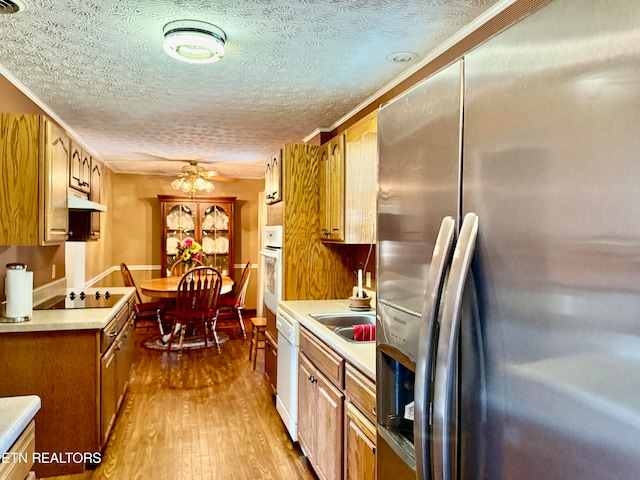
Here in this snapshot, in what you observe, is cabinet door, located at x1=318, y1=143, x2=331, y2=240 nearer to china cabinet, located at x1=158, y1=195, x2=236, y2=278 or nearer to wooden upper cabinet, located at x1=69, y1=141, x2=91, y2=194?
wooden upper cabinet, located at x1=69, y1=141, x2=91, y2=194

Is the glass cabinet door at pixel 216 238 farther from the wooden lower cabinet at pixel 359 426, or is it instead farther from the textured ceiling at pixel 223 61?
the wooden lower cabinet at pixel 359 426

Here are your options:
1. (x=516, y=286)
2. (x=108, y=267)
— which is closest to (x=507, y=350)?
(x=516, y=286)

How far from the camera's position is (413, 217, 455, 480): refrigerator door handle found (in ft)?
2.96

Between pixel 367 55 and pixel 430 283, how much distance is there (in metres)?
1.90

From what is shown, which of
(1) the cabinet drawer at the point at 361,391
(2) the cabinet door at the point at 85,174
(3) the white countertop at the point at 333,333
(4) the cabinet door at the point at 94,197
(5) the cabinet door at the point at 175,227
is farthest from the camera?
(5) the cabinet door at the point at 175,227

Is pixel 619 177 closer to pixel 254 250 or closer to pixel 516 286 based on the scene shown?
pixel 516 286

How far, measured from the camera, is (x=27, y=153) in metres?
2.59

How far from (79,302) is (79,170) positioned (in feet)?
3.70

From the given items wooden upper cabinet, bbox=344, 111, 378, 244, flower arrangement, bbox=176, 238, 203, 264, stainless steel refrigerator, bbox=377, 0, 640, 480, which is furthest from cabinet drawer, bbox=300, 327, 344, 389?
flower arrangement, bbox=176, 238, 203, 264

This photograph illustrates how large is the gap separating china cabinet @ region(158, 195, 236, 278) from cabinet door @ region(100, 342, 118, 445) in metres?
3.73

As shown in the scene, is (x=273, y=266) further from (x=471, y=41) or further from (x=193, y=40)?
(x=471, y=41)

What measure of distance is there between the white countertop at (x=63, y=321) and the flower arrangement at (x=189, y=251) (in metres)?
3.21

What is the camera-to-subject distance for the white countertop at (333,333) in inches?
74.4

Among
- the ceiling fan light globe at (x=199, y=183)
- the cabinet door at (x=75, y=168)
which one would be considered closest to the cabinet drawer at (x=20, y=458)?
the cabinet door at (x=75, y=168)
